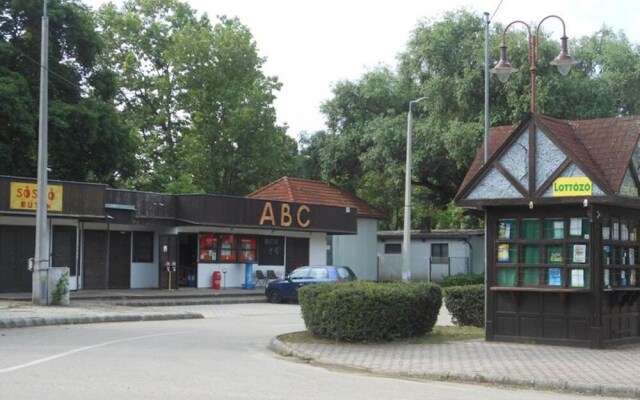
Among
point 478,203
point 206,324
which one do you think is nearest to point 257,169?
point 206,324

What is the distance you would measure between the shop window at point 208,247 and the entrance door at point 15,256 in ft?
26.6

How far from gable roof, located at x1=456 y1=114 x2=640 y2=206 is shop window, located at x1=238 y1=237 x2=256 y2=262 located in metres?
21.9

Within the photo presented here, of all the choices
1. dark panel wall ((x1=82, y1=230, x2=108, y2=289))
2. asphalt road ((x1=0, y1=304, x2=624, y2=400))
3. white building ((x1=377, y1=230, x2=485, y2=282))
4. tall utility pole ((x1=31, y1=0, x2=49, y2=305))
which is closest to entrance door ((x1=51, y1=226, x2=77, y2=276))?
dark panel wall ((x1=82, y1=230, x2=108, y2=289))

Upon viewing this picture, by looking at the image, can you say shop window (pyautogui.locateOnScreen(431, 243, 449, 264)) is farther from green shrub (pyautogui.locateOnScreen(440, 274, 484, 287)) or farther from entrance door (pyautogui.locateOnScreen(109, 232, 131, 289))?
entrance door (pyautogui.locateOnScreen(109, 232, 131, 289))

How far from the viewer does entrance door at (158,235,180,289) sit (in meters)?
33.8

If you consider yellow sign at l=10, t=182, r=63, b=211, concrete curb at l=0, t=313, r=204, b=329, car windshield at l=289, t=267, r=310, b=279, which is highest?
yellow sign at l=10, t=182, r=63, b=211

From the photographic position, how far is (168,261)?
34125 mm

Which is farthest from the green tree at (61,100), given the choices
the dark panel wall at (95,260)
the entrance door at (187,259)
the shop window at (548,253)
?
the shop window at (548,253)

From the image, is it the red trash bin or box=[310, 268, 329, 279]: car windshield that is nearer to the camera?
box=[310, 268, 329, 279]: car windshield

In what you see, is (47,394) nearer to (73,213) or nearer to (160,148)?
(73,213)

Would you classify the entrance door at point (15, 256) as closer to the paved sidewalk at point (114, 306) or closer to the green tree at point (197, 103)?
the paved sidewalk at point (114, 306)

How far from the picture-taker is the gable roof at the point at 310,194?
42750mm

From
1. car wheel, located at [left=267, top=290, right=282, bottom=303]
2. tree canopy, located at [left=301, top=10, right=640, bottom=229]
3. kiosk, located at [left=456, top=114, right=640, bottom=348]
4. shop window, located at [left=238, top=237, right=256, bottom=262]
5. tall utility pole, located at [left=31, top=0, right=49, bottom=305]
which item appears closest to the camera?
kiosk, located at [left=456, top=114, right=640, bottom=348]

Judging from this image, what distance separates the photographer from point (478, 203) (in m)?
15.9
